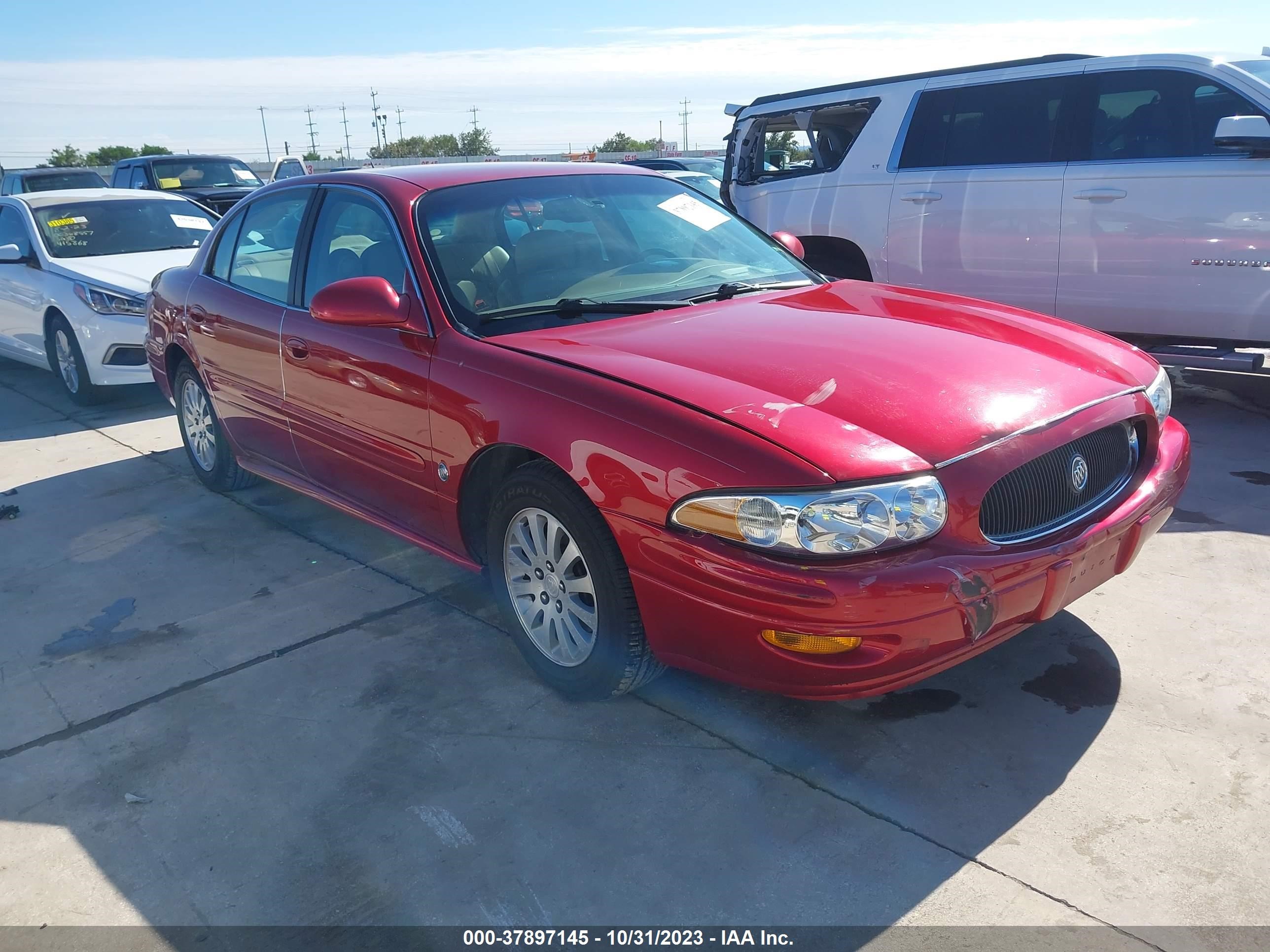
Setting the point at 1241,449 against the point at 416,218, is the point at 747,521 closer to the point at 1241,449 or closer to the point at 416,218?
the point at 416,218

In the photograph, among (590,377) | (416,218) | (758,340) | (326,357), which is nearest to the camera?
(590,377)

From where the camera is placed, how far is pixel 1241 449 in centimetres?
539

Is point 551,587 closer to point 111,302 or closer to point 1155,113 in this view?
point 1155,113

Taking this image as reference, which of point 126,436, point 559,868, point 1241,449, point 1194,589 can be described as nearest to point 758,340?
point 559,868

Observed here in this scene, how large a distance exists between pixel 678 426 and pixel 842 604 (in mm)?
611

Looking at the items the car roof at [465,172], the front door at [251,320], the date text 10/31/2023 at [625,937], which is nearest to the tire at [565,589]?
the date text 10/31/2023 at [625,937]

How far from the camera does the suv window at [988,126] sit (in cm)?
618

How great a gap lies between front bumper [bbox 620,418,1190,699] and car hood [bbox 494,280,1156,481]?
26 centimetres

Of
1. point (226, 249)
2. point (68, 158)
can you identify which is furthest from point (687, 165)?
point (68, 158)

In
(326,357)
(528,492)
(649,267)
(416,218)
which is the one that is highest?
(416,218)

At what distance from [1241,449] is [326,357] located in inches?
180

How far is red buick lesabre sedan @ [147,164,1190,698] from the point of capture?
252 cm

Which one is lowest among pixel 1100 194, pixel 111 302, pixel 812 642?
pixel 812 642

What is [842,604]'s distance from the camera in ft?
8.01
